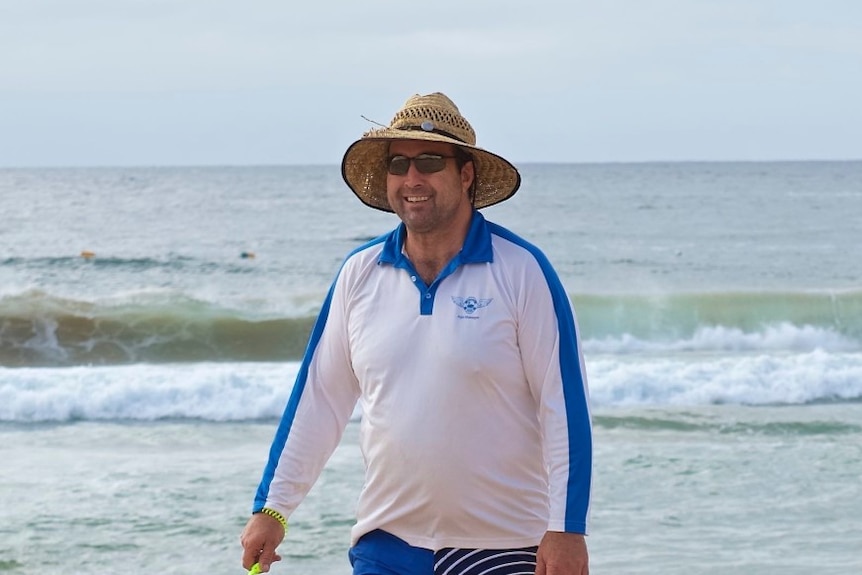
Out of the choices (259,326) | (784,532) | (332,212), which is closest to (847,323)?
(259,326)

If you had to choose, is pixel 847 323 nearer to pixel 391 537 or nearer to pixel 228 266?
pixel 228 266

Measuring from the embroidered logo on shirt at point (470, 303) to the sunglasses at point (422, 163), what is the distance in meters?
0.31

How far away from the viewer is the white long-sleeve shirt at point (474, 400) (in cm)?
281

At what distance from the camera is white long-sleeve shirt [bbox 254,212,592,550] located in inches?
111

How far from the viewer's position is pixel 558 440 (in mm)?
2793

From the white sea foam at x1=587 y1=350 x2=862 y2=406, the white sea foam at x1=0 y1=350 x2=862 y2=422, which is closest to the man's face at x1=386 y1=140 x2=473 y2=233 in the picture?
the white sea foam at x1=0 y1=350 x2=862 y2=422

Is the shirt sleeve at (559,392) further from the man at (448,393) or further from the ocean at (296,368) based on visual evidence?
the ocean at (296,368)

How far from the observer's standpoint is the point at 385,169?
330 cm

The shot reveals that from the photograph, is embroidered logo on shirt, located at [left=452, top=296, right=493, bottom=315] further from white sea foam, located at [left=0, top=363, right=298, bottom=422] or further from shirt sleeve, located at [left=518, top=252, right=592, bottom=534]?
white sea foam, located at [left=0, top=363, right=298, bottom=422]

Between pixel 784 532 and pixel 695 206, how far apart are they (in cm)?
3685

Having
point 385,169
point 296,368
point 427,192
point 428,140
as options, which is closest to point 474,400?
point 427,192

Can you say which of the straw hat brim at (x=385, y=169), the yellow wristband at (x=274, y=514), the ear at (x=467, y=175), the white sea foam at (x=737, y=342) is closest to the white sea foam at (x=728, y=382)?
the white sea foam at (x=737, y=342)

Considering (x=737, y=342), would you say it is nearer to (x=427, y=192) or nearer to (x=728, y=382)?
(x=728, y=382)

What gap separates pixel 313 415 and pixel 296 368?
35.0 ft
